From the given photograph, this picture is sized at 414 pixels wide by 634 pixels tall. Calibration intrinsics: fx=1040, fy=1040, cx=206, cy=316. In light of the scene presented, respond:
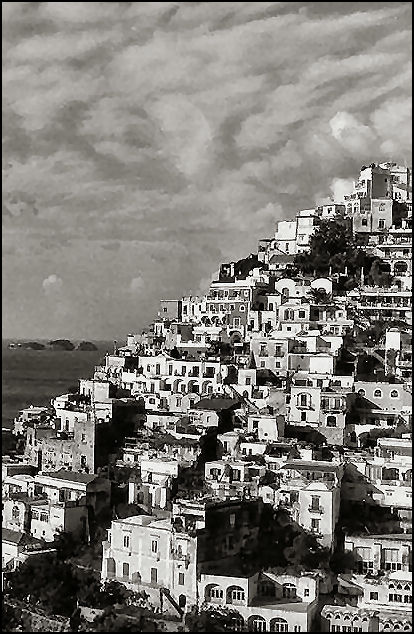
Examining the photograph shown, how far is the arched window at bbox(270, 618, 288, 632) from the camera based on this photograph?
1267cm

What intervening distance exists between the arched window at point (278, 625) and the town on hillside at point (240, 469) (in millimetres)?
60

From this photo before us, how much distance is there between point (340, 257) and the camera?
20.9 metres

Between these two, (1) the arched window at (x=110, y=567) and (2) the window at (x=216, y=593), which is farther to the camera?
(1) the arched window at (x=110, y=567)

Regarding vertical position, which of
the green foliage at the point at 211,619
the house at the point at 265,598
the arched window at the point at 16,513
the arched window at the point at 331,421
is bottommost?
the green foliage at the point at 211,619

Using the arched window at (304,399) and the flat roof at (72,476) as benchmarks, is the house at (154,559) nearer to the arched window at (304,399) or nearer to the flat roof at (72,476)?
the flat roof at (72,476)

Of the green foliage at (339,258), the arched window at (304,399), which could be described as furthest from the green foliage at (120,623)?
the green foliage at (339,258)

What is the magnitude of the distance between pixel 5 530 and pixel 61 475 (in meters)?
1.18

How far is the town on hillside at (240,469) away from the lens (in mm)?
13273

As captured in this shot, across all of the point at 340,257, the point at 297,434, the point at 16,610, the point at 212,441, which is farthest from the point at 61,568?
the point at 340,257

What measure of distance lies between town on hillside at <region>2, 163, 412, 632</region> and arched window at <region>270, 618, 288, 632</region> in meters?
0.06

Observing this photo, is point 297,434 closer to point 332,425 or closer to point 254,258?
point 332,425

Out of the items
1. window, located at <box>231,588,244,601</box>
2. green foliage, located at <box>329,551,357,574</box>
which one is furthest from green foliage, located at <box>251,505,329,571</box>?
window, located at <box>231,588,244,601</box>

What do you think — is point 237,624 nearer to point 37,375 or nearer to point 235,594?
point 235,594

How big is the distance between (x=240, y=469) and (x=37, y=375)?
3421cm
